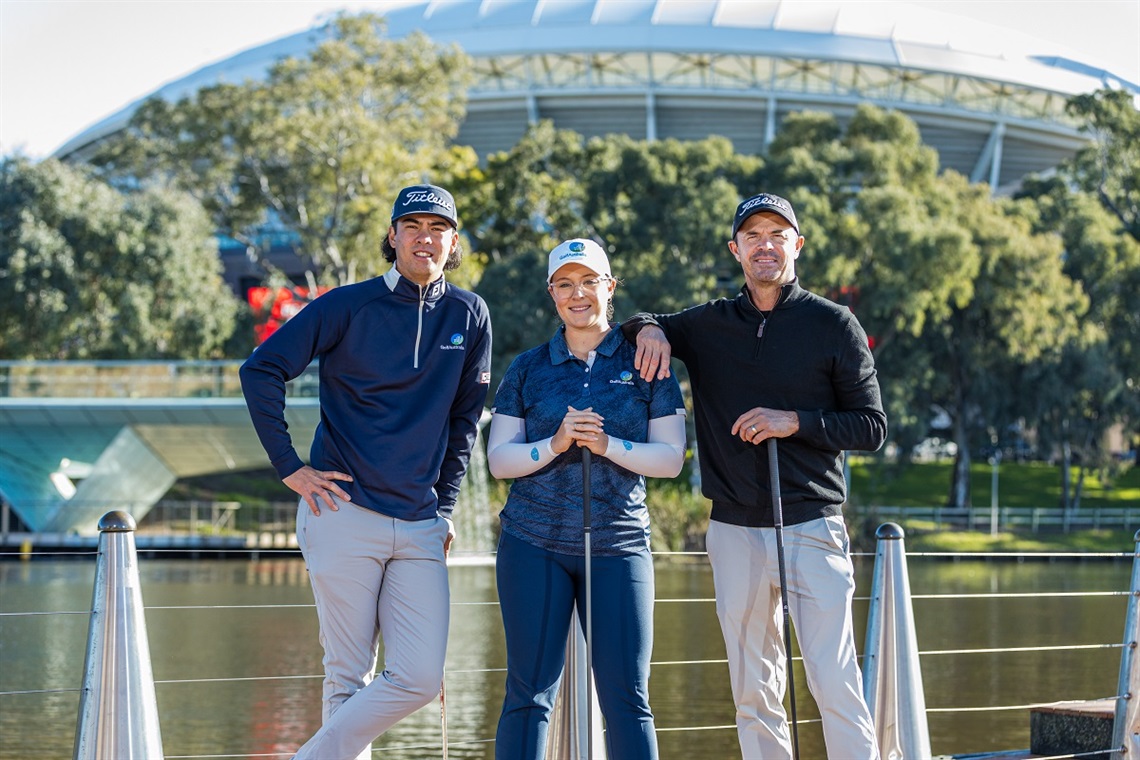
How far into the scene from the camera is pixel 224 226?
33719mm

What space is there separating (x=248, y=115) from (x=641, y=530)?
1080 inches

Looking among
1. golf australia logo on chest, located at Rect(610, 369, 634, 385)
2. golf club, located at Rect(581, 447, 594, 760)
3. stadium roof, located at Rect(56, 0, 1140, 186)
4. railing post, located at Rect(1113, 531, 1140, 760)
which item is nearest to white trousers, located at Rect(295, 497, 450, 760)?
golf club, located at Rect(581, 447, 594, 760)

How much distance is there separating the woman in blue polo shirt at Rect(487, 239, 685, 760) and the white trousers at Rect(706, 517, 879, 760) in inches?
13.2

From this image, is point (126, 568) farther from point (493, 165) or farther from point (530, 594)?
point (493, 165)

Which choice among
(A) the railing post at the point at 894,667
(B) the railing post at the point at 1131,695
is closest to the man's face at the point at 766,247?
(A) the railing post at the point at 894,667

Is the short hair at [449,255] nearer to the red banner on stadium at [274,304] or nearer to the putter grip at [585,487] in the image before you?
the putter grip at [585,487]

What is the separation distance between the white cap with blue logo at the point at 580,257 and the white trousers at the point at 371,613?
0.80 metres

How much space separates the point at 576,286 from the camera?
4051 millimetres

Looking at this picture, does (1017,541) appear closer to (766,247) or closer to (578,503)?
(766,247)

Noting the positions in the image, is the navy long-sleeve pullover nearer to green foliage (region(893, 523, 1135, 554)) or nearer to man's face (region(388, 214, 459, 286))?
man's face (region(388, 214, 459, 286))

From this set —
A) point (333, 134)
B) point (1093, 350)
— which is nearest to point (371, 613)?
point (333, 134)

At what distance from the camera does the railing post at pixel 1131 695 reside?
504cm

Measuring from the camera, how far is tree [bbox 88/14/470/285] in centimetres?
2845

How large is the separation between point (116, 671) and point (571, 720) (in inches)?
51.2
